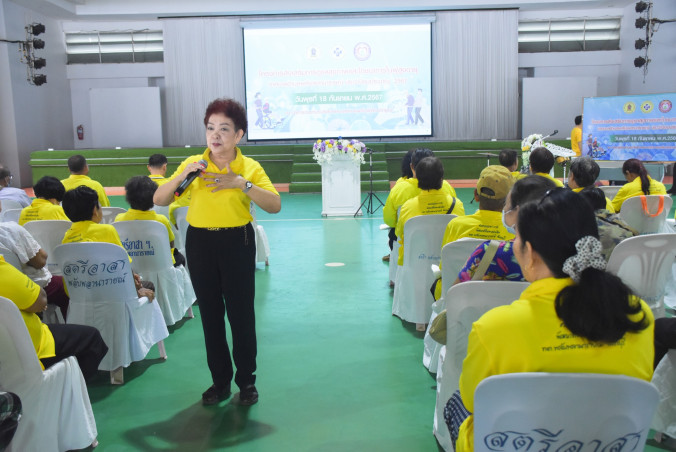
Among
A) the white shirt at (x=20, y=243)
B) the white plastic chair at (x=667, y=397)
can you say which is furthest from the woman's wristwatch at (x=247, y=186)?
the white plastic chair at (x=667, y=397)

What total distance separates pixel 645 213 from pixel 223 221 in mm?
3323

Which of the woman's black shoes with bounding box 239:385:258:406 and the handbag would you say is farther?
the woman's black shoes with bounding box 239:385:258:406

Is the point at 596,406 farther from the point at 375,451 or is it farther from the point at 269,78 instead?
the point at 269,78

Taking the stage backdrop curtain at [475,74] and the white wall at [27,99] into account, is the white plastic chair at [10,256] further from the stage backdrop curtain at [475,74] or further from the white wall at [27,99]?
the stage backdrop curtain at [475,74]

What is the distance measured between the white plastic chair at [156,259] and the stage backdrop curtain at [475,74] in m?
11.7

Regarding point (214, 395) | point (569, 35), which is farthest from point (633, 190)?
point (569, 35)

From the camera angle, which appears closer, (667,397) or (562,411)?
(562,411)


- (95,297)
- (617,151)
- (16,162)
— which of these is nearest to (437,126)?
(617,151)

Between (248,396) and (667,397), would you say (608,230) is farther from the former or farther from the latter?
(248,396)

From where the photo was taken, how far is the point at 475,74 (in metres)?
14.7

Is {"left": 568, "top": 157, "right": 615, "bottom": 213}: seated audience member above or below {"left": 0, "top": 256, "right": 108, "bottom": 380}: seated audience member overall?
above

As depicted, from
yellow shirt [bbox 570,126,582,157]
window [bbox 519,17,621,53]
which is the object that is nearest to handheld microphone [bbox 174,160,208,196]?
yellow shirt [bbox 570,126,582,157]

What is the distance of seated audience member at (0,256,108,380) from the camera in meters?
2.26

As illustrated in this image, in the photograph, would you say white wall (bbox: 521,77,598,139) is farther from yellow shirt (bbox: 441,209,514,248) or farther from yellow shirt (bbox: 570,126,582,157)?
yellow shirt (bbox: 441,209,514,248)
